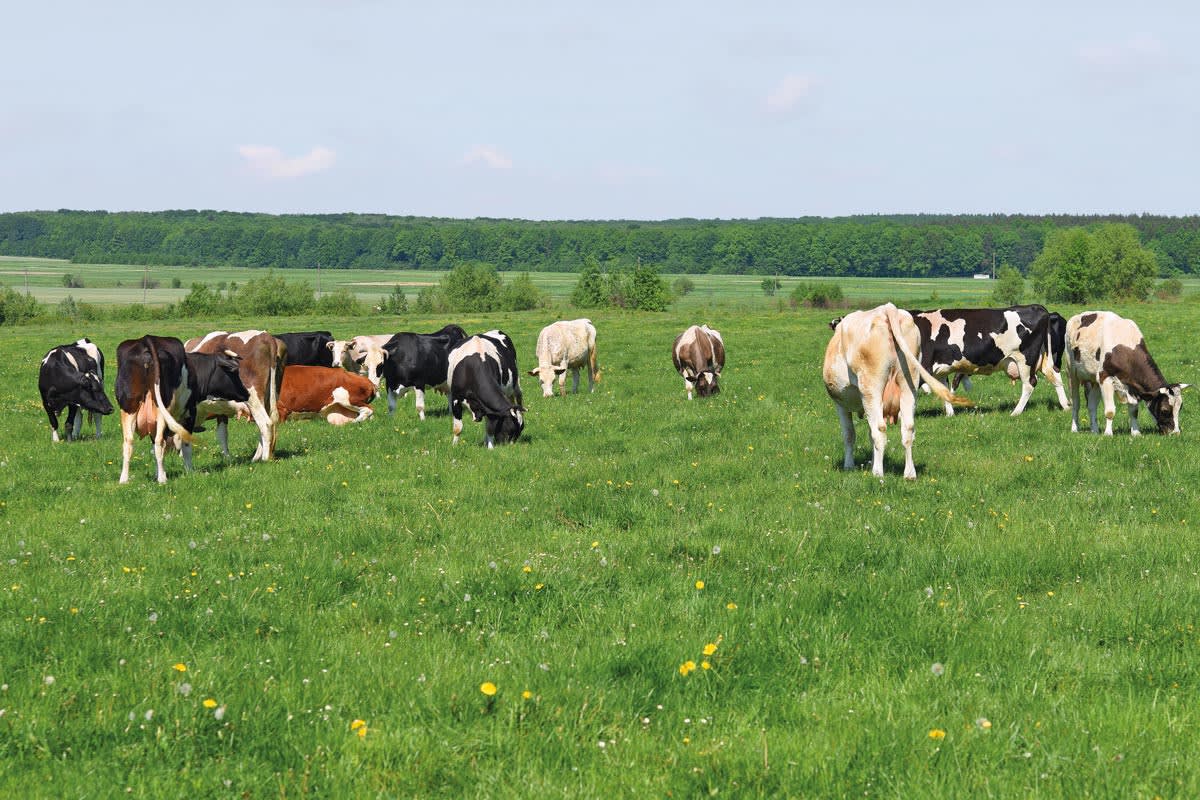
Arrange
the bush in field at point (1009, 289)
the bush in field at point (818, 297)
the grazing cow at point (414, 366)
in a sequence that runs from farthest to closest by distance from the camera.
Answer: the bush in field at point (1009, 289), the bush in field at point (818, 297), the grazing cow at point (414, 366)

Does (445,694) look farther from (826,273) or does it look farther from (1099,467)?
(826,273)

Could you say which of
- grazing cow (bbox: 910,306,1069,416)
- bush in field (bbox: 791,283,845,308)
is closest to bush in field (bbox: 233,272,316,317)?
bush in field (bbox: 791,283,845,308)

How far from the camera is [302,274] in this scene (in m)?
194

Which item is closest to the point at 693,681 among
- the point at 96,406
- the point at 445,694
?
the point at 445,694

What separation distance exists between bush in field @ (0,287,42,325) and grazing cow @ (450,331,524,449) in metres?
62.0

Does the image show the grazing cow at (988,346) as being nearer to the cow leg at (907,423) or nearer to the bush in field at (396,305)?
the cow leg at (907,423)

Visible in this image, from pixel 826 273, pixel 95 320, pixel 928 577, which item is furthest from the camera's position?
pixel 826 273

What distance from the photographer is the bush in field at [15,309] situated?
66688mm

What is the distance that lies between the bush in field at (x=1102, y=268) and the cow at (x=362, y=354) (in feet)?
288

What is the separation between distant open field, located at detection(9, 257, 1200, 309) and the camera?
130750 mm

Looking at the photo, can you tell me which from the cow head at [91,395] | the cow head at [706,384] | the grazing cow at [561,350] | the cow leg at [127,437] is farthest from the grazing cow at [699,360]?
the cow leg at [127,437]

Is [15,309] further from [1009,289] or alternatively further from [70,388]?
[1009,289]

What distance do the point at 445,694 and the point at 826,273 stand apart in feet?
631

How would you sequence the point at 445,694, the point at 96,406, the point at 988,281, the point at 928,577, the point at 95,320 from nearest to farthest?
the point at 445,694 → the point at 928,577 → the point at 96,406 → the point at 95,320 → the point at 988,281
